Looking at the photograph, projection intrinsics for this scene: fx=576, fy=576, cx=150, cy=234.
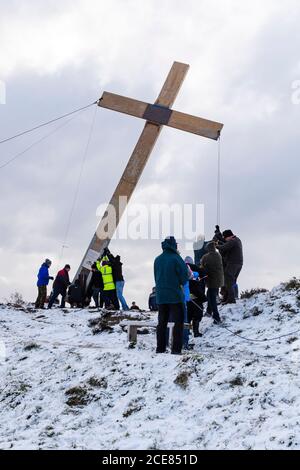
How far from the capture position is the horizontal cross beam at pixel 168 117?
63.3 feet

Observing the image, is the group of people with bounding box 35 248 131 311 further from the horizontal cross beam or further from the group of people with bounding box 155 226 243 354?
the horizontal cross beam

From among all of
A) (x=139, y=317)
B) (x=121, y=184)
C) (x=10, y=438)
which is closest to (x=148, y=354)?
(x=10, y=438)

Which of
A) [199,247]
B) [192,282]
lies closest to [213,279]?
[192,282]

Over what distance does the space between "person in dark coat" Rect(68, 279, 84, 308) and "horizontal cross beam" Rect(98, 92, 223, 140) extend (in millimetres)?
6155

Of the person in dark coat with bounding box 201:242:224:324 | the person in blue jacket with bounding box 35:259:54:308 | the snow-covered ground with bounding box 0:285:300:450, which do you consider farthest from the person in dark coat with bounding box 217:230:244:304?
the person in blue jacket with bounding box 35:259:54:308

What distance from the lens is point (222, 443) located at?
6586 mm

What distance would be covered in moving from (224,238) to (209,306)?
2195 millimetres

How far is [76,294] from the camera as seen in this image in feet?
65.5

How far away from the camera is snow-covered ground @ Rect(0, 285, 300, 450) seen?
22.6 ft

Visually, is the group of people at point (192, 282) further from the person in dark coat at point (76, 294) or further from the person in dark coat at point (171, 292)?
the person in dark coat at point (76, 294)

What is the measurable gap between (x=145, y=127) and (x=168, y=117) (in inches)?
34.7

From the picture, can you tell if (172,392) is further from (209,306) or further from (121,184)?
(121,184)

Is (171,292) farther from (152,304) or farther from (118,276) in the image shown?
(152,304)

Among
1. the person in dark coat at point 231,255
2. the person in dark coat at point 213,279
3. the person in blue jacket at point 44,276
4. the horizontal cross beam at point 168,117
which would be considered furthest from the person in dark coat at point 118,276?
the horizontal cross beam at point 168,117
